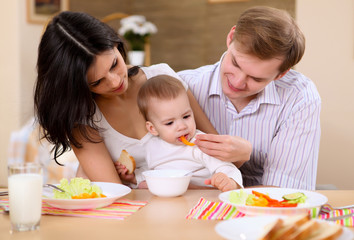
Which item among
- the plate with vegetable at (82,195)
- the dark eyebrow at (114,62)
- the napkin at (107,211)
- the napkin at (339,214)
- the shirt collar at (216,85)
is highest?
the dark eyebrow at (114,62)

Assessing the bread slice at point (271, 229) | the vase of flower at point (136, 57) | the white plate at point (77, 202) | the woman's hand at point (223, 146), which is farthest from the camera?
the vase of flower at point (136, 57)

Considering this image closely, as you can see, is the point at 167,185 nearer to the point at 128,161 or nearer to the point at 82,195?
→ the point at 82,195

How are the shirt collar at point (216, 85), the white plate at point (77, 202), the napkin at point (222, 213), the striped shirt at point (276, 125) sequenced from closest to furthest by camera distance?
the napkin at point (222, 213)
the white plate at point (77, 202)
the striped shirt at point (276, 125)
the shirt collar at point (216, 85)

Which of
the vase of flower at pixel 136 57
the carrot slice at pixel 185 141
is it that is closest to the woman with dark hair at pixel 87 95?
the carrot slice at pixel 185 141

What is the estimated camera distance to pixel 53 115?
6.22 ft

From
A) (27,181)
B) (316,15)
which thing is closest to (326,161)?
(316,15)

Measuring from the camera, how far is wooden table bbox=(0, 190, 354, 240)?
1181 millimetres

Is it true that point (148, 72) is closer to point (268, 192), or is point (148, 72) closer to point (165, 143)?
point (165, 143)

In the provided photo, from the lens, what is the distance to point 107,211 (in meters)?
1.41

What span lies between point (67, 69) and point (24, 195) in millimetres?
716

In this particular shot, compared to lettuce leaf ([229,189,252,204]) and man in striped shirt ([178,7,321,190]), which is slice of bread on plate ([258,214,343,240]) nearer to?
lettuce leaf ([229,189,252,204])

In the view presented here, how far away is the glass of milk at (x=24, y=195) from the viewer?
3.94ft

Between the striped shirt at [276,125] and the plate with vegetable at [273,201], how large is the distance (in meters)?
0.58

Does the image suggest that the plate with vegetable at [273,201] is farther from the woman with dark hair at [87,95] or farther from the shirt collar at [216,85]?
the shirt collar at [216,85]
